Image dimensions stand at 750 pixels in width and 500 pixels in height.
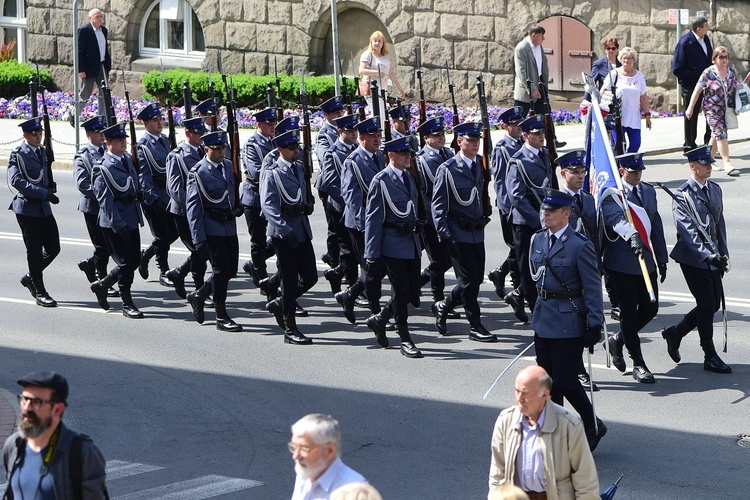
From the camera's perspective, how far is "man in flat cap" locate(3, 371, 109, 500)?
18.9 feet

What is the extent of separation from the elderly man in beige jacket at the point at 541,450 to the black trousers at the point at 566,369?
2062 mm

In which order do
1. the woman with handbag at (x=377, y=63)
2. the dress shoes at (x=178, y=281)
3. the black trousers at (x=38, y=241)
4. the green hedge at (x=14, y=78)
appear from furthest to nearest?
the green hedge at (x=14, y=78) < the woman with handbag at (x=377, y=63) < the dress shoes at (x=178, y=281) < the black trousers at (x=38, y=241)

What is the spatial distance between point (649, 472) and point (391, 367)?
3.16m

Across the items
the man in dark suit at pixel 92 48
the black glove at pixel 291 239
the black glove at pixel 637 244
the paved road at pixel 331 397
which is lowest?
the paved road at pixel 331 397

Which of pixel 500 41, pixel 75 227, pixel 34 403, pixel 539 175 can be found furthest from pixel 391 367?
pixel 500 41

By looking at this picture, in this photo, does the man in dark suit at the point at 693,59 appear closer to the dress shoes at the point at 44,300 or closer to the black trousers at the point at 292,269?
the black trousers at the point at 292,269

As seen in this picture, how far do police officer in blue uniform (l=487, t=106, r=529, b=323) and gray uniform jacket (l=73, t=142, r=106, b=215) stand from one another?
3.99 m

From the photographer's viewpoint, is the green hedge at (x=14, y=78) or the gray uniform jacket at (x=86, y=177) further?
the green hedge at (x=14, y=78)

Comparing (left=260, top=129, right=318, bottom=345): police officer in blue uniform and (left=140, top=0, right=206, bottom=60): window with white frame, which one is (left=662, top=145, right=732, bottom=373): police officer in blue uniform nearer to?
(left=260, top=129, right=318, bottom=345): police officer in blue uniform

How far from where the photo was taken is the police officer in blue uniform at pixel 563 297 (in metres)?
8.93

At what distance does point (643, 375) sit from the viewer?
416 inches

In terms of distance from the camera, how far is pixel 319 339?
40.3ft

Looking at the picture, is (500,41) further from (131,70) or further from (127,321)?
(127,321)

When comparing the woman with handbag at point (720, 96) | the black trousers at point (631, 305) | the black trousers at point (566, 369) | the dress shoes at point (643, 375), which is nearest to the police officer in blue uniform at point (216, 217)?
the black trousers at point (631, 305)
